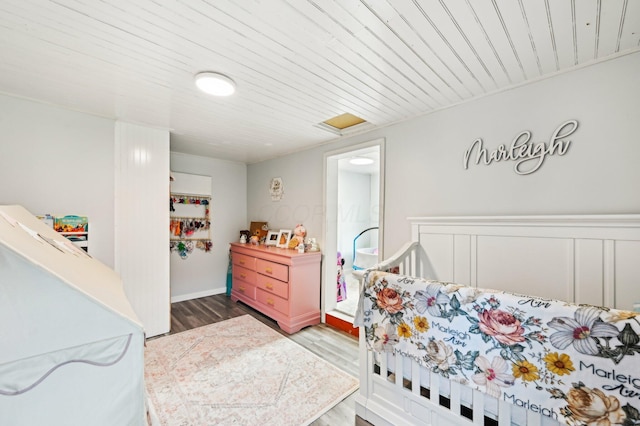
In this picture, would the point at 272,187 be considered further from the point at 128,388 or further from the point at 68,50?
the point at 128,388

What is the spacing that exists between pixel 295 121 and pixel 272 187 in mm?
1692

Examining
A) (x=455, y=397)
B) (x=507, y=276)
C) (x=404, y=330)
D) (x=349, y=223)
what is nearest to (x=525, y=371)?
(x=455, y=397)

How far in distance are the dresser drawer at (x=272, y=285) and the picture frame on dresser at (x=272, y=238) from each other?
23.0 inches

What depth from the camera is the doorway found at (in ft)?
10.0

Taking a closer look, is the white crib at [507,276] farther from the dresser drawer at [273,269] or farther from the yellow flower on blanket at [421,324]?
the dresser drawer at [273,269]

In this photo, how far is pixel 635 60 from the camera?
1451 millimetres

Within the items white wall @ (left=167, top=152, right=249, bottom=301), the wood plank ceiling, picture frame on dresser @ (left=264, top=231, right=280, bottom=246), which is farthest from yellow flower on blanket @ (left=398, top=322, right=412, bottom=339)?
white wall @ (left=167, top=152, right=249, bottom=301)

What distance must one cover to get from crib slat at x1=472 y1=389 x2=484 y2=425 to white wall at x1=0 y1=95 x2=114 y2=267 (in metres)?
3.13

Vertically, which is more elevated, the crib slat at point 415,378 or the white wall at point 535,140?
the white wall at point 535,140

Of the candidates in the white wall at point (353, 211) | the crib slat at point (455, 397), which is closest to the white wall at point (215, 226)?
the white wall at point (353, 211)

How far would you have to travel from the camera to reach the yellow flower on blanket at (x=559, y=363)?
98 centimetres

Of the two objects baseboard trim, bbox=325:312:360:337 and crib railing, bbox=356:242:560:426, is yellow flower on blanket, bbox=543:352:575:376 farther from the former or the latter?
baseboard trim, bbox=325:312:360:337

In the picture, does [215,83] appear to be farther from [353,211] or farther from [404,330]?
[353,211]

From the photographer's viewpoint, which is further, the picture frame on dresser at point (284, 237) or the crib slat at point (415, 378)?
the picture frame on dresser at point (284, 237)
